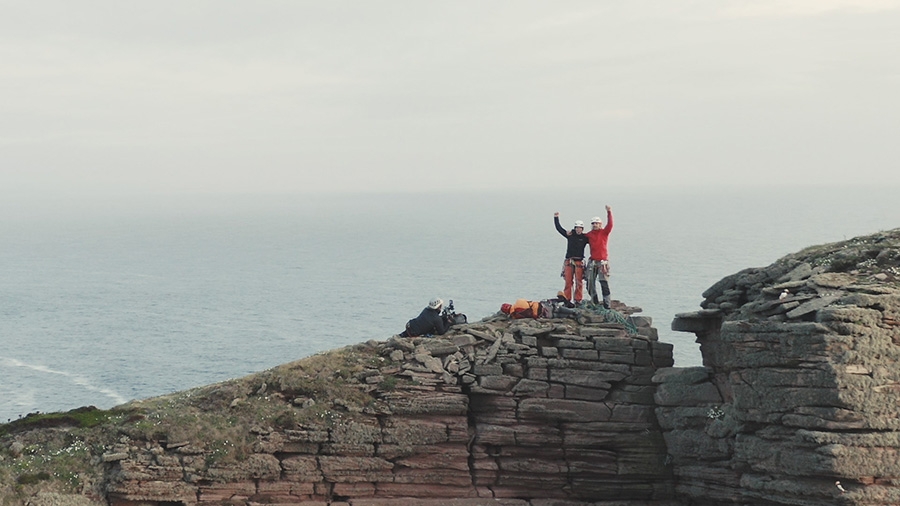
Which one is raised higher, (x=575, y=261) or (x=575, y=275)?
(x=575, y=261)

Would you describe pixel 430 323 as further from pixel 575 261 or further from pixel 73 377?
pixel 73 377

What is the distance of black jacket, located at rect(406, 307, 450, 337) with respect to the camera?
38.7 m

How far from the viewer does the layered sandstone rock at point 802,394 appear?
1163 inches

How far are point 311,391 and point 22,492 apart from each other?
31.5 ft

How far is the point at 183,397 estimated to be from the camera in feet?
122

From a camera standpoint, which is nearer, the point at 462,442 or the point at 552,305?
the point at 462,442

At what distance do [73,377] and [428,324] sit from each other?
58230 millimetres

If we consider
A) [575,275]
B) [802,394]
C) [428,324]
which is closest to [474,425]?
[428,324]

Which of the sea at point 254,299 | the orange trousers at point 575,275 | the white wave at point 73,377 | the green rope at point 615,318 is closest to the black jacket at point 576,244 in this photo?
the orange trousers at point 575,275

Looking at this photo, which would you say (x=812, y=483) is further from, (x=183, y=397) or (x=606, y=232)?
(x=183, y=397)

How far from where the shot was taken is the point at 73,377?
3460 inches

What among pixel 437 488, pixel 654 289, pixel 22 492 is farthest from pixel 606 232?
pixel 654 289

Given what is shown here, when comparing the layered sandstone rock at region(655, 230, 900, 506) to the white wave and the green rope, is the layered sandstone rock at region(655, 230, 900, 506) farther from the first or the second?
the white wave

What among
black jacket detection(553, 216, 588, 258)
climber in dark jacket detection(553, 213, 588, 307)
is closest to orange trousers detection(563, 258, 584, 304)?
climber in dark jacket detection(553, 213, 588, 307)
